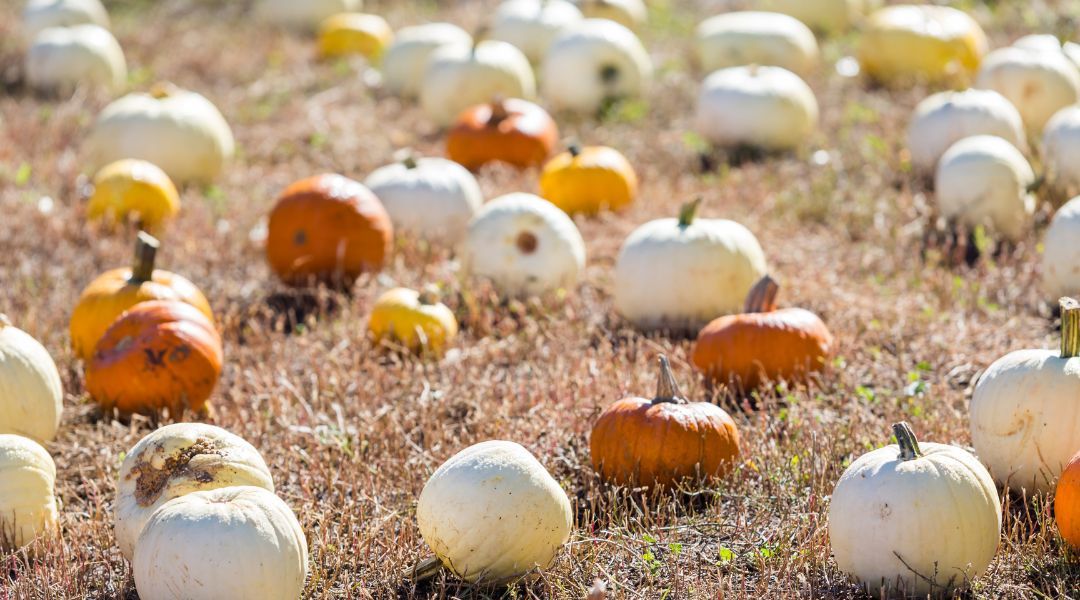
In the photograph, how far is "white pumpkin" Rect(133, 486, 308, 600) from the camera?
3.43m

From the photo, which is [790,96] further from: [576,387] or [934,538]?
[934,538]

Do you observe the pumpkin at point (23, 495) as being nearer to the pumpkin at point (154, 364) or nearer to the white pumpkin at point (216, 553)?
the white pumpkin at point (216, 553)

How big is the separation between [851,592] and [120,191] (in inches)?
207

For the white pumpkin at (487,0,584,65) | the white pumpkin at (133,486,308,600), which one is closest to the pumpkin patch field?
the white pumpkin at (133,486,308,600)

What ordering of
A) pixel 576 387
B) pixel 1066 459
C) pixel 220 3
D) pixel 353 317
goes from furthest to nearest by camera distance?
pixel 220 3, pixel 353 317, pixel 576 387, pixel 1066 459

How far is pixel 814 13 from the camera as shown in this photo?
1183cm

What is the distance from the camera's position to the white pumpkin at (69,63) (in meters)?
10.6

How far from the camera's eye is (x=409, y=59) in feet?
35.8

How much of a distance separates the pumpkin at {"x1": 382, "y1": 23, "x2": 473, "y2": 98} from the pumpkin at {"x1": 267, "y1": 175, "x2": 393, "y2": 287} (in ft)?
14.2

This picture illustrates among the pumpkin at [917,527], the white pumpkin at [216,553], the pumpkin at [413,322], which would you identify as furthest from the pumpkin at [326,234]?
the pumpkin at [917,527]

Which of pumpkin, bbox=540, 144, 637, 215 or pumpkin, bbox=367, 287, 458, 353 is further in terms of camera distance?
pumpkin, bbox=540, 144, 637, 215

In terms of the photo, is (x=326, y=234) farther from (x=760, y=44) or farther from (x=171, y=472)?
(x=760, y=44)

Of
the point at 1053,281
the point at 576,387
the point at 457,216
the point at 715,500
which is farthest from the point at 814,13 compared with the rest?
the point at 715,500

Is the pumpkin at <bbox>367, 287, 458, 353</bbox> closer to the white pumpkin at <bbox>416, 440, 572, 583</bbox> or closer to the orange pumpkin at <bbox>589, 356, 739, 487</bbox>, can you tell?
the orange pumpkin at <bbox>589, 356, 739, 487</bbox>
